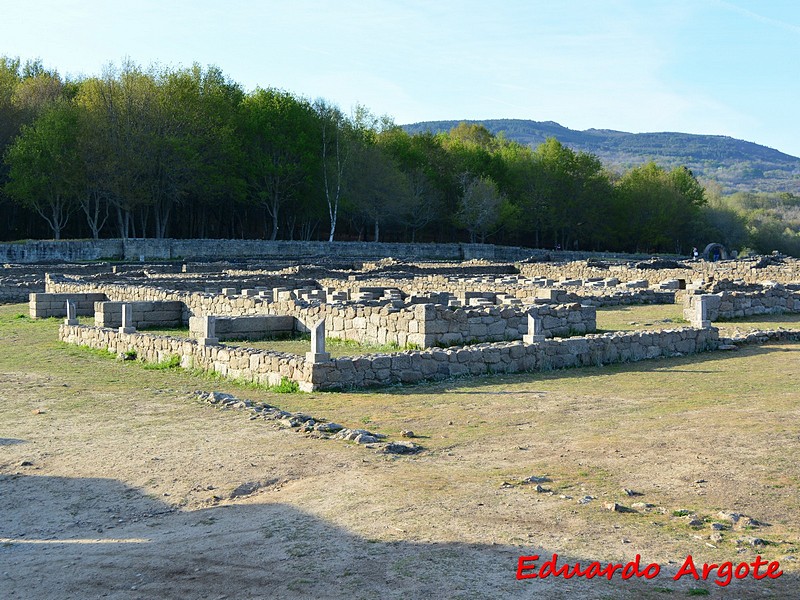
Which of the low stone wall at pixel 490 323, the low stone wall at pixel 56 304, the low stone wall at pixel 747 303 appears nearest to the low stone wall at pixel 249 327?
the low stone wall at pixel 490 323

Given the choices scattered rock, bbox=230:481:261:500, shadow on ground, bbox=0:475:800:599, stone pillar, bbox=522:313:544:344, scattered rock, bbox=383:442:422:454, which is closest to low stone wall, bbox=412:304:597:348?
stone pillar, bbox=522:313:544:344

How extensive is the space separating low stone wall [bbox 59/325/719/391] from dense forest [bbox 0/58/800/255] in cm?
4472

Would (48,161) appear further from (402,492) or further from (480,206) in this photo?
(402,492)

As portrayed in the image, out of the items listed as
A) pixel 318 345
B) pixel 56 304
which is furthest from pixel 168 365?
pixel 56 304

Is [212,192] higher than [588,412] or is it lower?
higher

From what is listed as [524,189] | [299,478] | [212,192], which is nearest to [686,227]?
[524,189]

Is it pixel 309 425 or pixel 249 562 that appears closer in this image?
pixel 249 562

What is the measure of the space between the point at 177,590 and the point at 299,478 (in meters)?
2.63

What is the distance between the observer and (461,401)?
40.3 feet

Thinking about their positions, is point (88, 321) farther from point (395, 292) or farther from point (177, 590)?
point (177, 590)

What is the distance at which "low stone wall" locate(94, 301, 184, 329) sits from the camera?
22219mm

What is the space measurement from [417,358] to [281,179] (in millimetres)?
57969

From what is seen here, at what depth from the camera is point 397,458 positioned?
9.20m

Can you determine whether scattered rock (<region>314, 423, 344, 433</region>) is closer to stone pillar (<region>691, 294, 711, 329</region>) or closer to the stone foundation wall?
the stone foundation wall
